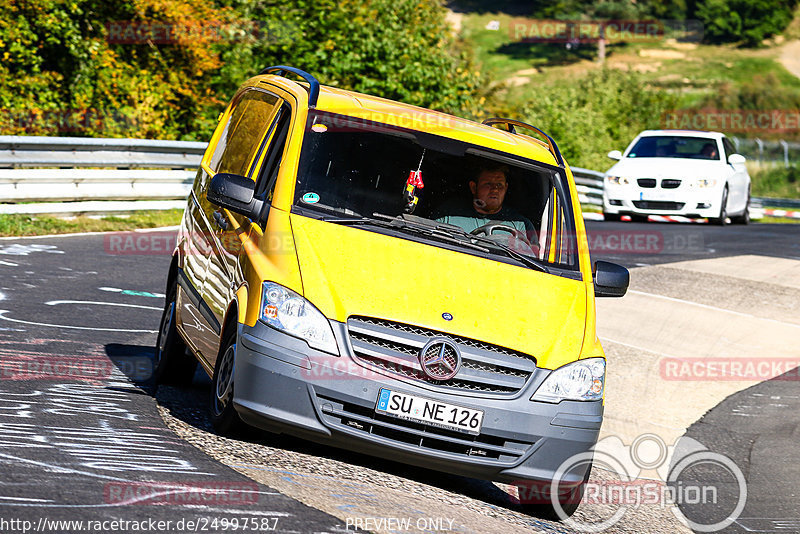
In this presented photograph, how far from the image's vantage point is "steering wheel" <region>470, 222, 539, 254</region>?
668cm

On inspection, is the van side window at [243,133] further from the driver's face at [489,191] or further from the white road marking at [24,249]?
the white road marking at [24,249]

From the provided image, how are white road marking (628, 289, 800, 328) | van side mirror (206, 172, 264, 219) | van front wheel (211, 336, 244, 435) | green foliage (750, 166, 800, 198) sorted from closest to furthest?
van front wheel (211, 336, 244, 435), van side mirror (206, 172, 264, 219), white road marking (628, 289, 800, 328), green foliage (750, 166, 800, 198)

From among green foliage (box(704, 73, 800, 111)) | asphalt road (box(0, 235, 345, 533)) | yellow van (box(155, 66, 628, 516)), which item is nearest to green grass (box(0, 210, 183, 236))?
asphalt road (box(0, 235, 345, 533))

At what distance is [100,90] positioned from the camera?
24.2 meters

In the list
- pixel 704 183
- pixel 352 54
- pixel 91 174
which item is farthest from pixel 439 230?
pixel 352 54

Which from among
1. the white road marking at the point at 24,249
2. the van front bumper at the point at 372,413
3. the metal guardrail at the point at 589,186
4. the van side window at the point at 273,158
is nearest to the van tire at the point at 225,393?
the van front bumper at the point at 372,413

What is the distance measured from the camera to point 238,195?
618 centimetres

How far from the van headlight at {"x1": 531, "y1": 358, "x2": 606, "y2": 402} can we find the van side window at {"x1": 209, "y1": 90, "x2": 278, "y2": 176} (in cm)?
237

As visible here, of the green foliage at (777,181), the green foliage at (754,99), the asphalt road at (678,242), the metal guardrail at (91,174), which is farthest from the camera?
the green foliage at (754,99)

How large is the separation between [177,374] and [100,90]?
17.8 meters

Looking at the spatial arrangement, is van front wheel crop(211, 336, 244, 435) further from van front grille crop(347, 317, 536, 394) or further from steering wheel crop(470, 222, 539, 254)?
steering wheel crop(470, 222, 539, 254)

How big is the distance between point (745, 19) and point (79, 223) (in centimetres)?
10573

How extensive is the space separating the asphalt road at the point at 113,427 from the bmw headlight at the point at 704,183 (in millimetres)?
11360

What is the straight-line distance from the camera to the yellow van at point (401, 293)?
553cm
